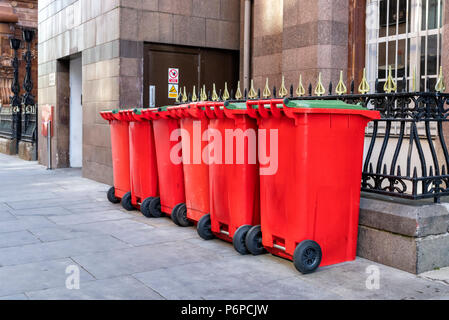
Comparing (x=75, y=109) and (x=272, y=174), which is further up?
(x=75, y=109)

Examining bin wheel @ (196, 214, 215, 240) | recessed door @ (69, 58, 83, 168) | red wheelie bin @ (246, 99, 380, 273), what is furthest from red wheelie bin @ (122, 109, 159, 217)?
recessed door @ (69, 58, 83, 168)

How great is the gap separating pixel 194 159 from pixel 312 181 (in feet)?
6.10

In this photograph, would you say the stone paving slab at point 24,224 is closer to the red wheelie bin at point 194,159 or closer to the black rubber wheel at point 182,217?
the black rubber wheel at point 182,217

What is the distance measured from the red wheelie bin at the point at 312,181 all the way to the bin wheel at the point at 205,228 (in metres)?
0.97

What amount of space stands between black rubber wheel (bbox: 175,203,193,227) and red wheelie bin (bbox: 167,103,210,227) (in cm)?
18

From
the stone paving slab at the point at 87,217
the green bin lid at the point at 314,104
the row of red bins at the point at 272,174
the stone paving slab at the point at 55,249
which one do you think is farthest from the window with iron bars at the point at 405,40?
the stone paving slab at the point at 55,249

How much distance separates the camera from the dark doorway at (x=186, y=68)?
402 inches

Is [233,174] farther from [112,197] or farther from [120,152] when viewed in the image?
[112,197]

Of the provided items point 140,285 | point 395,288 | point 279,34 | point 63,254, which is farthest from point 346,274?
point 279,34

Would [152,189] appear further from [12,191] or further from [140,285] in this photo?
[12,191]

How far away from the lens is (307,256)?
462cm

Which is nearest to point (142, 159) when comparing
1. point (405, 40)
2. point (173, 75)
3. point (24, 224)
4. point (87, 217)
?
point (87, 217)

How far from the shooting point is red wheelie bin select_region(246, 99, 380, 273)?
4.62 meters

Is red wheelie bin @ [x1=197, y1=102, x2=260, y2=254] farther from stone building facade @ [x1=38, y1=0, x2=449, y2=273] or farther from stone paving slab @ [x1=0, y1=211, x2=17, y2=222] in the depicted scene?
stone paving slab @ [x1=0, y1=211, x2=17, y2=222]
